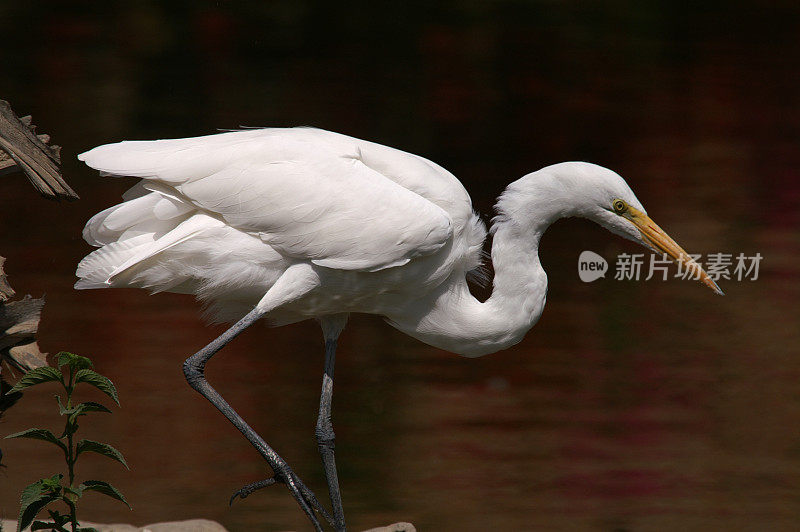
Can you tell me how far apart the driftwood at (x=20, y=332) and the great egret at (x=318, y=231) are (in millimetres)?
210

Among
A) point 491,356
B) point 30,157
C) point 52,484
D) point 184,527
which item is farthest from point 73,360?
point 491,356

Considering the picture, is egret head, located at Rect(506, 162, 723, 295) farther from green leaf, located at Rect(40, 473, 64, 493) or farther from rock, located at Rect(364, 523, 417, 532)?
green leaf, located at Rect(40, 473, 64, 493)

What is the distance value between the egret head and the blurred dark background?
5.48ft

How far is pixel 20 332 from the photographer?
2494 millimetres

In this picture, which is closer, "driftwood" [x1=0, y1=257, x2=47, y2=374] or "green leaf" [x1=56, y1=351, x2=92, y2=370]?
"green leaf" [x1=56, y1=351, x2=92, y2=370]

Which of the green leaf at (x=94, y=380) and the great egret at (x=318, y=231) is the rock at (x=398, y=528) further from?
the green leaf at (x=94, y=380)

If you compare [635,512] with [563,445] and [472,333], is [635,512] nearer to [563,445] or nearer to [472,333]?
[563,445]

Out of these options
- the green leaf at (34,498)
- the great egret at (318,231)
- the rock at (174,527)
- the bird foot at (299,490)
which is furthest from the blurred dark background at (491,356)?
the green leaf at (34,498)

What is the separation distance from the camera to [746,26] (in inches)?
415

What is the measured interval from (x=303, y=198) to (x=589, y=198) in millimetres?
736

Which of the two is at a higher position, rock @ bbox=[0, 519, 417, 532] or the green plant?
the green plant

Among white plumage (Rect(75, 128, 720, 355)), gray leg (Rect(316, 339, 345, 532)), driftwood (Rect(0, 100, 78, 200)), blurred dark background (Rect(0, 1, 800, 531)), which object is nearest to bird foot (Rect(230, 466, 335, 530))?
gray leg (Rect(316, 339, 345, 532))

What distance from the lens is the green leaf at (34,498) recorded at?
7.13 feet

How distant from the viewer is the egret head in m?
2.74
